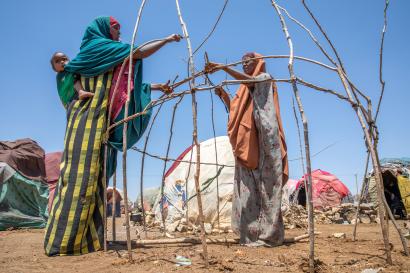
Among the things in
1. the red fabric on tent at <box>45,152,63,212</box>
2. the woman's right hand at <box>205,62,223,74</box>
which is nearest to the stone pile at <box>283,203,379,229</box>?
the woman's right hand at <box>205,62,223,74</box>

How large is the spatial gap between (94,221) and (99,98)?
47.7 inches

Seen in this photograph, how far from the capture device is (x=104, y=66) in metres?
3.55

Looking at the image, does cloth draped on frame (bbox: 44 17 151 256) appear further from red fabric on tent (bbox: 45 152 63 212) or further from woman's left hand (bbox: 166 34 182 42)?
red fabric on tent (bbox: 45 152 63 212)

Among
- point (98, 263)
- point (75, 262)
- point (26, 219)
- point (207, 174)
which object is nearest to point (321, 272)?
point (98, 263)

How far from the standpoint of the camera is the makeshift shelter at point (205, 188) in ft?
23.7

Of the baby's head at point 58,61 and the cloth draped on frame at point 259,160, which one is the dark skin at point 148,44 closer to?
the baby's head at point 58,61

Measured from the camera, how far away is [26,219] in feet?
25.3

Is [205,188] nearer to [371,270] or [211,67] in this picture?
[211,67]

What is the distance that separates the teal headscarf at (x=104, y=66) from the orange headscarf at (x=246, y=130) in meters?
0.95

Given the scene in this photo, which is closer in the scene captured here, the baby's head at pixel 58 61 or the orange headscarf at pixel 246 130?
the orange headscarf at pixel 246 130

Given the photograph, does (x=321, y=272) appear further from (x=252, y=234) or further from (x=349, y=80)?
(x=349, y=80)

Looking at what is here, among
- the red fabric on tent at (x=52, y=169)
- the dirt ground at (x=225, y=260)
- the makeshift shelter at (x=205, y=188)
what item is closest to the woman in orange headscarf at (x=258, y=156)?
the dirt ground at (x=225, y=260)

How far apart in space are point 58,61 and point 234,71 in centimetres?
184

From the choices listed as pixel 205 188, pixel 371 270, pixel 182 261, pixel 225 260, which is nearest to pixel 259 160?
pixel 225 260
